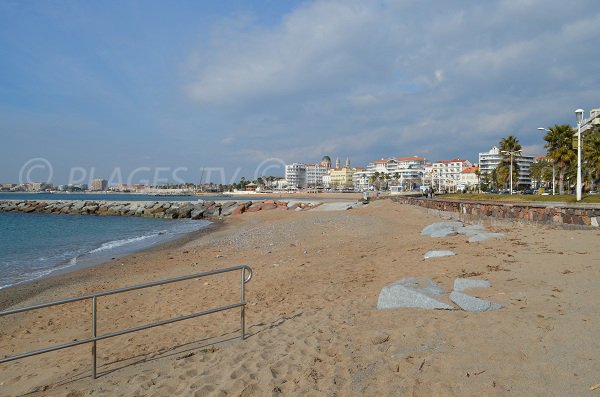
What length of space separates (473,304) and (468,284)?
126 cm

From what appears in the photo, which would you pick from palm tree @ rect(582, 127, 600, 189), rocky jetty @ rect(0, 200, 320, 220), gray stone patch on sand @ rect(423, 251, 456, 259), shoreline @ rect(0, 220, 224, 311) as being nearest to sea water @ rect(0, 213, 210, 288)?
shoreline @ rect(0, 220, 224, 311)

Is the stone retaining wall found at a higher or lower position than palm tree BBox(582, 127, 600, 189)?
lower

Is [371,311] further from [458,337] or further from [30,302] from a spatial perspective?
[30,302]

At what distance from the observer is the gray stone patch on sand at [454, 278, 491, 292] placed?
21.7 ft

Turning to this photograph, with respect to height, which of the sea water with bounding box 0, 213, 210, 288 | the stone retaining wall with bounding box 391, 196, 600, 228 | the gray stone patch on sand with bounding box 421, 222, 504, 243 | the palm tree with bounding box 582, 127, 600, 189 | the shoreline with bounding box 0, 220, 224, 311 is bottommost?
the sea water with bounding box 0, 213, 210, 288

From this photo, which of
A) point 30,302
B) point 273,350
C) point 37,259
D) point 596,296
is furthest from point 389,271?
point 37,259

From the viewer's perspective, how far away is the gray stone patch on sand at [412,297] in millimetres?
5777

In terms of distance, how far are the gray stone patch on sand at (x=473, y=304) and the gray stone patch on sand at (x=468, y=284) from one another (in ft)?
2.66

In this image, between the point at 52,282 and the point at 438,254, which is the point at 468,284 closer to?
→ the point at 438,254

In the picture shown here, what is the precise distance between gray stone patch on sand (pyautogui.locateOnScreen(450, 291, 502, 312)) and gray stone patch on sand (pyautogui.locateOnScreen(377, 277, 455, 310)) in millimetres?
163

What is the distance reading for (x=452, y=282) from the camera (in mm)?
7199

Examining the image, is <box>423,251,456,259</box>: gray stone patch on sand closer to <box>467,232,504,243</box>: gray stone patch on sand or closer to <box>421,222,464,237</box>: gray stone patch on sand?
<box>467,232,504,243</box>: gray stone patch on sand

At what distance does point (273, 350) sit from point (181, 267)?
9.19 meters

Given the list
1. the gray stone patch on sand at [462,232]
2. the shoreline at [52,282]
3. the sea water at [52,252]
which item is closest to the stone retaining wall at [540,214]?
A: the gray stone patch on sand at [462,232]
